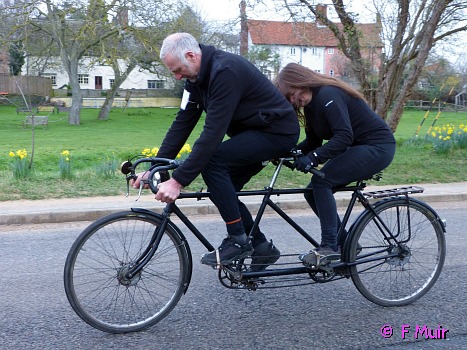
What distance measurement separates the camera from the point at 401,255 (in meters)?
4.39

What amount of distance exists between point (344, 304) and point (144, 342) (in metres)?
1.57

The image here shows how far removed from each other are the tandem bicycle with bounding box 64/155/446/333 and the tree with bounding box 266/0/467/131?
30.4 feet

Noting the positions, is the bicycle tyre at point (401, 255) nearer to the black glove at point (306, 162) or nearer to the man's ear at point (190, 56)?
the black glove at point (306, 162)

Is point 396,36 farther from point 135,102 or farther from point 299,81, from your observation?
point 135,102

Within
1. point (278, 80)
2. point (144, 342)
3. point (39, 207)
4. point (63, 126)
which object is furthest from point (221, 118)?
point (63, 126)

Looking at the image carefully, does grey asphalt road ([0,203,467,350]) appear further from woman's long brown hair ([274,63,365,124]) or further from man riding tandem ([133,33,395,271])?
woman's long brown hair ([274,63,365,124])

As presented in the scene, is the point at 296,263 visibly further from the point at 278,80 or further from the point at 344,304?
the point at 278,80

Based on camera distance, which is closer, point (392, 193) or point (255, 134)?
point (255, 134)

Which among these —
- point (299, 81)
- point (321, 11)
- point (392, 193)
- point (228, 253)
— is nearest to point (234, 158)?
point (228, 253)

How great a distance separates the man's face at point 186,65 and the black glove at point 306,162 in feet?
2.90

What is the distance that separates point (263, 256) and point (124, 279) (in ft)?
3.23

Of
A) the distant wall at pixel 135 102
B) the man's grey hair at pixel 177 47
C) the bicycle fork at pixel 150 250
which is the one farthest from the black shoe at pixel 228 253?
the distant wall at pixel 135 102

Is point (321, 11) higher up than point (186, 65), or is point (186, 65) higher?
point (321, 11)

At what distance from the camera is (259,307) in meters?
4.28
